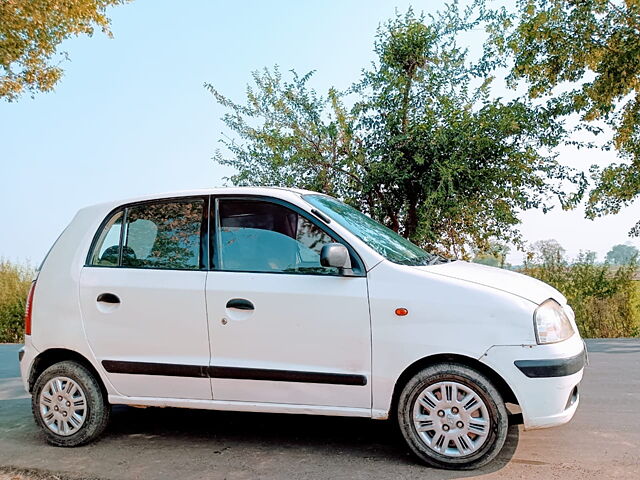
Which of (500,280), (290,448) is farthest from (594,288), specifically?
(290,448)

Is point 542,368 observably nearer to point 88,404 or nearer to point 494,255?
point 88,404

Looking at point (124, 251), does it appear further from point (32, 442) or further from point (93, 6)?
point (93, 6)

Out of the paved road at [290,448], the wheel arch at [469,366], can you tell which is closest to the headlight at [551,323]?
the wheel arch at [469,366]

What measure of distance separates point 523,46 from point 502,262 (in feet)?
15.0

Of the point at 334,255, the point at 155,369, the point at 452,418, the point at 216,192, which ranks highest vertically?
the point at 216,192

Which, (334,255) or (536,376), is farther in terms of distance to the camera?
(334,255)

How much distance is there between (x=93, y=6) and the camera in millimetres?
14688

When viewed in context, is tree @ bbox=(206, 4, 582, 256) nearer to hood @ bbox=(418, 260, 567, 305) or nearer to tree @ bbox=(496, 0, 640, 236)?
tree @ bbox=(496, 0, 640, 236)

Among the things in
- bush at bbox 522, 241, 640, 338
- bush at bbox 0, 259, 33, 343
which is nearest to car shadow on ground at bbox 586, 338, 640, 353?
bush at bbox 522, 241, 640, 338

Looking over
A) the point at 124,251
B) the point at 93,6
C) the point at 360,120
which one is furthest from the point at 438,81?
the point at 93,6

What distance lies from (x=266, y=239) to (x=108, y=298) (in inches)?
52.5

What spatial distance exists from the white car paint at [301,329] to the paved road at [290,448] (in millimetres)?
356

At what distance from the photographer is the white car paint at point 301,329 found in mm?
3768

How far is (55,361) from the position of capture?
4.70 meters
